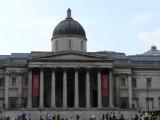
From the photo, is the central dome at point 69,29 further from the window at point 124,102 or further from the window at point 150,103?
the window at point 150,103

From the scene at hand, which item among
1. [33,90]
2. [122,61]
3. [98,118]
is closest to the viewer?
[98,118]

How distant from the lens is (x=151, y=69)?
3509 inches

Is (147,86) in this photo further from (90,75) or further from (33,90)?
(33,90)

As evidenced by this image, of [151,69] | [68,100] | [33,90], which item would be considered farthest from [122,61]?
[33,90]

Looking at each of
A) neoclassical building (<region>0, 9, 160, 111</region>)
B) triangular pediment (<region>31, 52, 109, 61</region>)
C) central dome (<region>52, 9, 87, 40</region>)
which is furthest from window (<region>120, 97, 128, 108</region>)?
central dome (<region>52, 9, 87, 40</region>)

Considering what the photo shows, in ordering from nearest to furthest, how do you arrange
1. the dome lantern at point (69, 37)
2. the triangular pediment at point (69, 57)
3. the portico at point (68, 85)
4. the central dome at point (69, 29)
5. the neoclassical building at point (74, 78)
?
the portico at point (68, 85), the neoclassical building at point (74, 78), the triangular pediment at point (69, 57), the dome lantern at point (69, 37), the central dome at point (69, 29)

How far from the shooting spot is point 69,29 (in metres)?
89.7

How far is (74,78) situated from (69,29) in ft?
36.0

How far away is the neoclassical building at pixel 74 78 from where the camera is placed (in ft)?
268

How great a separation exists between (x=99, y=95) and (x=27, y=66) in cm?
1373

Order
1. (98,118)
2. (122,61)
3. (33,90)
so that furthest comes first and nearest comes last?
(122,61), (33,90), (98,118)

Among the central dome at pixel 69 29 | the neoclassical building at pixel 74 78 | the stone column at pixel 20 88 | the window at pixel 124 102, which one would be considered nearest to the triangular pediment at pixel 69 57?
the neoclassical building at pixel 74 78

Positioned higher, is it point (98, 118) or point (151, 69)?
point (151, 69)

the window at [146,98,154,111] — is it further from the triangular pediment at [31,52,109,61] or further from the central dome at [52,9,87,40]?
the central dome at [52,9,87,40]
